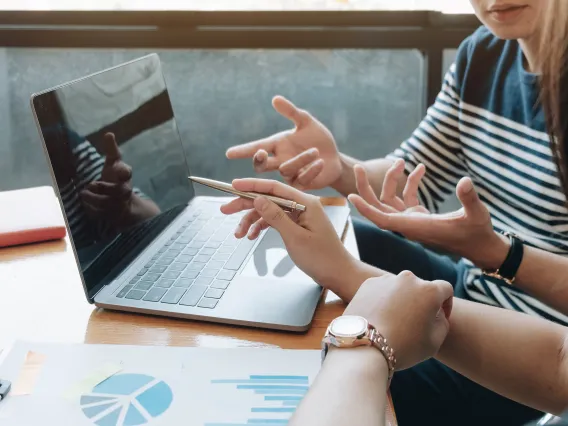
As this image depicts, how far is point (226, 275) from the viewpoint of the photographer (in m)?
0.79

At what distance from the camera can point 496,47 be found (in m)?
1.21

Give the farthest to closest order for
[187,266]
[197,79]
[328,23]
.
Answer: [197,79] < [328,23] < [187,266]

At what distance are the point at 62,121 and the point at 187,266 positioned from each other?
23 centimetres

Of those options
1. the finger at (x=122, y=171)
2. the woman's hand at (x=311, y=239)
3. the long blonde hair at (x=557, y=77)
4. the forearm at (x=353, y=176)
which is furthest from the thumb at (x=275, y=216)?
the forearm at (x=353, y=176)

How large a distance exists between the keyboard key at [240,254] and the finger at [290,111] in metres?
0.31

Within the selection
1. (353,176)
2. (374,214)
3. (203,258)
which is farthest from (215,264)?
(353,176)

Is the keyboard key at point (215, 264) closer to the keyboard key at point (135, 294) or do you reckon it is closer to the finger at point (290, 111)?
the keyboard key at point (135, 294)

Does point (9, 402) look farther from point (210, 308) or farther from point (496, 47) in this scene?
point (496, 47)

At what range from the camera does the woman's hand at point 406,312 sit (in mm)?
630

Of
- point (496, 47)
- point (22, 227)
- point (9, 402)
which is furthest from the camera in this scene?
point (496, 47)

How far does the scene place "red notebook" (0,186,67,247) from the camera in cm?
91

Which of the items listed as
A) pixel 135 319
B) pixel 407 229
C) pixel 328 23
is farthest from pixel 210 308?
pixel 328 23

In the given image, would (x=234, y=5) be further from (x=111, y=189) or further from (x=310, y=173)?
(x=111, y=189)

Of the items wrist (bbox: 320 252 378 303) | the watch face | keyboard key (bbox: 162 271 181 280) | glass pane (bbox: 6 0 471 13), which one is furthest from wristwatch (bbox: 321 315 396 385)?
glass pane (bbox: 6 0 471 13)
